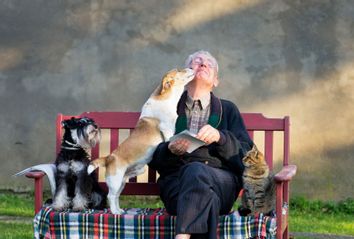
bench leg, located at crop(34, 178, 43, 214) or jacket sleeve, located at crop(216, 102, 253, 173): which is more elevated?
jacket sleeve, located at crop(216, 102, 253, 173)

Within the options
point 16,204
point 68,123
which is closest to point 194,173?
point 68,123

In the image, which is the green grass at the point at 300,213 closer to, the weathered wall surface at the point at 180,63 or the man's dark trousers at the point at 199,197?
the weathered wall surface at the point at 180,63

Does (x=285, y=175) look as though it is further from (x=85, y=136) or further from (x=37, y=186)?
(x=37, y=186)

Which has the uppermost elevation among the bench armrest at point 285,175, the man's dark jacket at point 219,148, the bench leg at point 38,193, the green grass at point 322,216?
the man's dark jacket at point 219,148

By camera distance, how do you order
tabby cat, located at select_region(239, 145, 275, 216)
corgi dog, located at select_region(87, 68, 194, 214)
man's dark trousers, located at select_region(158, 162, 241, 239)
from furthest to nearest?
1. corgi dog, located at select_region(87, 68, 194, 214)
2. tabby cat, located at select_region(239, 145, 275, 216)
3. man's dark trousers, located at select_region(158, 162, 241, 239)

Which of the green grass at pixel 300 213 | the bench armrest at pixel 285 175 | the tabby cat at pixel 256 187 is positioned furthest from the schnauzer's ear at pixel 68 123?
the green grass at pixel 300 213

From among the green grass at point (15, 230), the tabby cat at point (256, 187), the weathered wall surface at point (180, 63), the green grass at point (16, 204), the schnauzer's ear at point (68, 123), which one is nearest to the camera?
the tabby cat at point (256, 187)

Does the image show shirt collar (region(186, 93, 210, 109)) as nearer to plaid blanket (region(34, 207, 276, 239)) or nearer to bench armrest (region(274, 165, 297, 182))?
bench armrest (region(274, 165, 297, 182))

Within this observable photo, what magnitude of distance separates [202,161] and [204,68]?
707 millimetres

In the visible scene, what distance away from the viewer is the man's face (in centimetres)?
508

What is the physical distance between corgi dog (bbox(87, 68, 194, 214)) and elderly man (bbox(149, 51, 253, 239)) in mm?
108

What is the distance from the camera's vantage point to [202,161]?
4809mm

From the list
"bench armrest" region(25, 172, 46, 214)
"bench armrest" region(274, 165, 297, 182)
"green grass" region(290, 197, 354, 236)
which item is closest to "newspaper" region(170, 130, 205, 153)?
"bench armrest" region(274, 165, 297, 182)

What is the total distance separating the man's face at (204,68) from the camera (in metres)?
5.08
